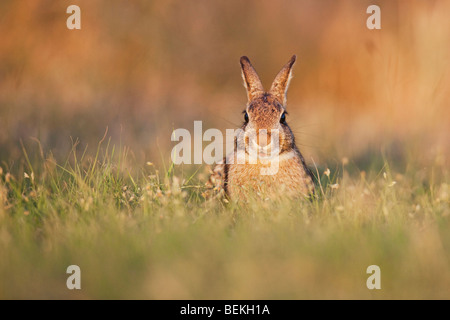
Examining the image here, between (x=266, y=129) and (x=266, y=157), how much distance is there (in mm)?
299

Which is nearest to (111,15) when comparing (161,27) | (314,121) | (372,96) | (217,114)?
(161,27)

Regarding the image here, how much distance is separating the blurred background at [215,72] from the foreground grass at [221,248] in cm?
164

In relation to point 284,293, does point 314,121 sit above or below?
above

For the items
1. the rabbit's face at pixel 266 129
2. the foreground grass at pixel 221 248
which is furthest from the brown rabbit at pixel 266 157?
the foreground grass at pixel 221 248

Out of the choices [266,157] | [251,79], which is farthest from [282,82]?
[266,157]

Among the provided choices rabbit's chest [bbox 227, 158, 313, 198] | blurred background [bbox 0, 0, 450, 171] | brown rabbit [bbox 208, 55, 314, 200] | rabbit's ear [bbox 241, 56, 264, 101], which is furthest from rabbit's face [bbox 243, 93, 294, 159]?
blurred background [bbox 0, 0, 450, 171]

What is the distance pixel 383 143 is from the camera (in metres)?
7.05

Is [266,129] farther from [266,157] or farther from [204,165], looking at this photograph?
[204,165]

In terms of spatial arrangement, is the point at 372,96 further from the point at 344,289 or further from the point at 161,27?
the point at 344,289

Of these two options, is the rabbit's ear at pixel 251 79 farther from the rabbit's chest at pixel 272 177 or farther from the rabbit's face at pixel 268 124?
the rabbit's chest at pixel 272 177

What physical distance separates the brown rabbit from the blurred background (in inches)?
24.1

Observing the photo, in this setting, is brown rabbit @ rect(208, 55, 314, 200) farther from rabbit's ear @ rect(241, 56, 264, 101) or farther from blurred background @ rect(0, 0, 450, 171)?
blurred background @ rect(0, 0, 450, 171)

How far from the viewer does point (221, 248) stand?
3256 millimetres

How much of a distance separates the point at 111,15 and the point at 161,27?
97 cm
